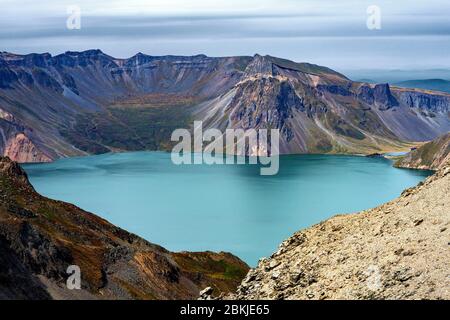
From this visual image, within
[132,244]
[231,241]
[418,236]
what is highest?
[418,236]

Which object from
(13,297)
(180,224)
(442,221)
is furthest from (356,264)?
(180,224)

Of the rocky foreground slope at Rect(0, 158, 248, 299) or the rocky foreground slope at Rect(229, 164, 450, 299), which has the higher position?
the rocky foreground slope at Rect(229, 164, 450, 299)

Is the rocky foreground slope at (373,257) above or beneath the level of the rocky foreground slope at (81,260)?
above

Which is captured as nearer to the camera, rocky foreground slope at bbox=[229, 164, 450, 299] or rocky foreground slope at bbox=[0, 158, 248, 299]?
rocky foreground slope at bbox=[229, 164, 450, 299]
